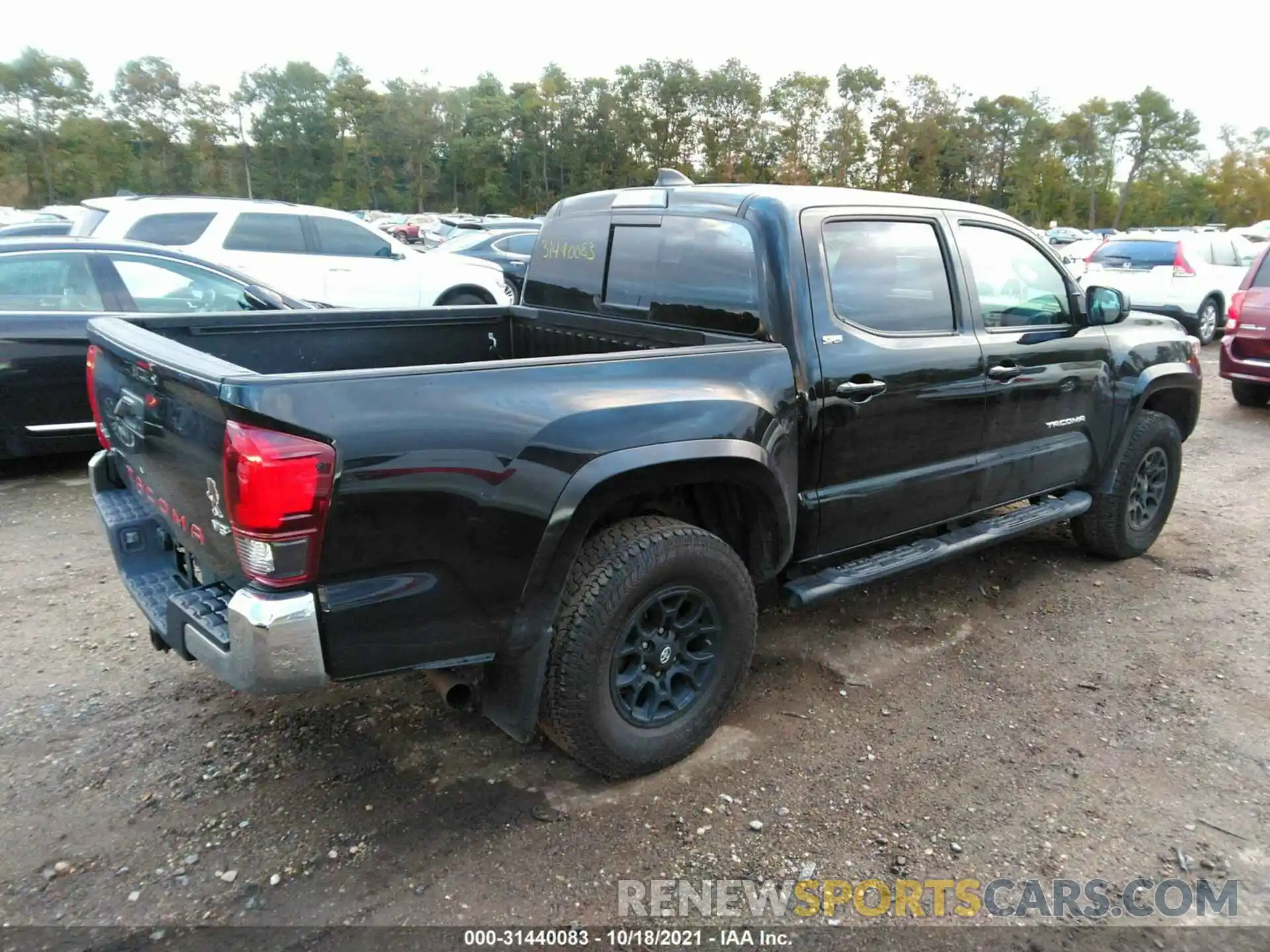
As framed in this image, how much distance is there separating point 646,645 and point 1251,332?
8.78 meters

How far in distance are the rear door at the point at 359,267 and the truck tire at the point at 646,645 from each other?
7.58m

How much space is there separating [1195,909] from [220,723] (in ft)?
10.4

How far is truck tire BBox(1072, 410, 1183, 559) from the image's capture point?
4781 mm

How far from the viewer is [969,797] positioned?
2924 mm

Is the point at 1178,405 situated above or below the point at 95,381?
below

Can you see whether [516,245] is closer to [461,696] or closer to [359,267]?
[359,267]

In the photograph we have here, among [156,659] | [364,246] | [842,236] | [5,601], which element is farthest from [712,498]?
[364,246]

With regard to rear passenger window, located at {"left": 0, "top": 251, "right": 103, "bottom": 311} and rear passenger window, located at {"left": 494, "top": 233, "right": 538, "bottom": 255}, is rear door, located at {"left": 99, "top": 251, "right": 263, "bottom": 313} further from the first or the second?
rear passenger window, located at {"left": 494, "top": 233, "right": 538, "bottom": 255}

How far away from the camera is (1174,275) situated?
13469 mm

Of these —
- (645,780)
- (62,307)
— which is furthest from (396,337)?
(62,307)

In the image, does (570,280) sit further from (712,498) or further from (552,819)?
(552,819)

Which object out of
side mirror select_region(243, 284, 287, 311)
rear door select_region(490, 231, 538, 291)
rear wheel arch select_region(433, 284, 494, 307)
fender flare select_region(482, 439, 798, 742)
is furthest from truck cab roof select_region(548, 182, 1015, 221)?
rear door select_region(490, 231, 538, 291)

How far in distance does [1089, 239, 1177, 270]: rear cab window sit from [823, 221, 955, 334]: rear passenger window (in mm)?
12173

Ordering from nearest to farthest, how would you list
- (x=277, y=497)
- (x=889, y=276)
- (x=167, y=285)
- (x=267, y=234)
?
1. (x=277, y=497)
2. (x=889, y=276)
3. (x=167, y=285)
4. (x=267, y=234)
